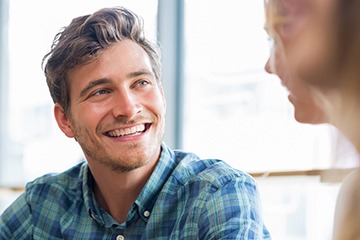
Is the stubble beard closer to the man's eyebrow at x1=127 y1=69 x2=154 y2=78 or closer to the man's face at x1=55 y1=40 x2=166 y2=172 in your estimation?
the man's face at x1=55 y1=40 x2=166 y2=172

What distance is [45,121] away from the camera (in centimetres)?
404

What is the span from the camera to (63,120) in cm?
209

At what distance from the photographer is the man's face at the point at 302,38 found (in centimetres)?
74

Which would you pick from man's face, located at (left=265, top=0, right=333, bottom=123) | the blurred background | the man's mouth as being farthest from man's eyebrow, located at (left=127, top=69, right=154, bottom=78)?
man's face, located at (left=265, top=0, right=333, bottom=123)

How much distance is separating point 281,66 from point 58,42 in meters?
1.20

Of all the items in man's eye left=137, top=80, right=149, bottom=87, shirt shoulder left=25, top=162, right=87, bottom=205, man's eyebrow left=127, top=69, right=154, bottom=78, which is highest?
man's eyebrow left=127, top=69, right=154, bottom=78

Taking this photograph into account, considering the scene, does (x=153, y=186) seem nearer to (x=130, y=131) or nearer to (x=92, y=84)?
(x=130, y=131)

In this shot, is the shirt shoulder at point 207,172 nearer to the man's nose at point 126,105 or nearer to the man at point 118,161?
the man at point 118,161

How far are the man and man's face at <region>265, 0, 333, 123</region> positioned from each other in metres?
0.88

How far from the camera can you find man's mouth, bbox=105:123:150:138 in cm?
187

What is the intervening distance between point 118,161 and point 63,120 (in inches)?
12.4

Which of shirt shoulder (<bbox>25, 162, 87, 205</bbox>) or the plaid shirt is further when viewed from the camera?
shirt shoulder (<bbox>25, 162, 87, 205</bbox>)

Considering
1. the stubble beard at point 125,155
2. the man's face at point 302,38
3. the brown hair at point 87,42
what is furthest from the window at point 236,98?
the man's face at point 302,38

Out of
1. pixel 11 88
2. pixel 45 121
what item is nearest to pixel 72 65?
pixel 45 121
